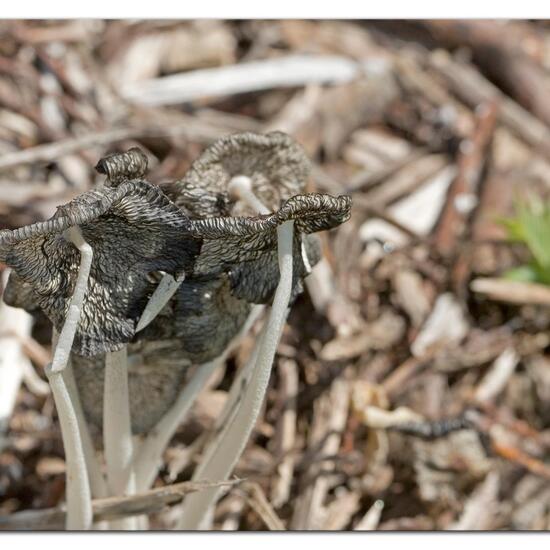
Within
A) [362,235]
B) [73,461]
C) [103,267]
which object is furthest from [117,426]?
[362,235]

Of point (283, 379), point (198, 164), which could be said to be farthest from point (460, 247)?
point (198, 164)

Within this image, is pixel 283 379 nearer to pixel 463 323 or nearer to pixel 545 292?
pixel 463 323

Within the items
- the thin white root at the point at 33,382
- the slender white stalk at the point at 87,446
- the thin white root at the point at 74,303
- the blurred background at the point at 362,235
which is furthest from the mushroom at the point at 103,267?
the thin white root at the point at 33,382

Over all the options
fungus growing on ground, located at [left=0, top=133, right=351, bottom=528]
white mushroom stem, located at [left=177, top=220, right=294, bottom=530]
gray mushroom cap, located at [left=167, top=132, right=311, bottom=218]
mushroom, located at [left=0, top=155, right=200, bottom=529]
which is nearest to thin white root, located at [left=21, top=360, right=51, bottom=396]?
fungus growing on ground, located at [left=0, top=133, right=351, bottom=528]

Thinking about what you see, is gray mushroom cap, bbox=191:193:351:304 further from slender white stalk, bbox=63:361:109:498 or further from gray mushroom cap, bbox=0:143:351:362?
slender white stalk, bbox=63:361:109:498

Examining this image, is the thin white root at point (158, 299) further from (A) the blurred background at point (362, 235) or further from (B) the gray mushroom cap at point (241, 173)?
(A) the blurred background at point (362, 235)

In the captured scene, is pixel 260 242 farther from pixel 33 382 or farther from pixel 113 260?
pixel 33 382
